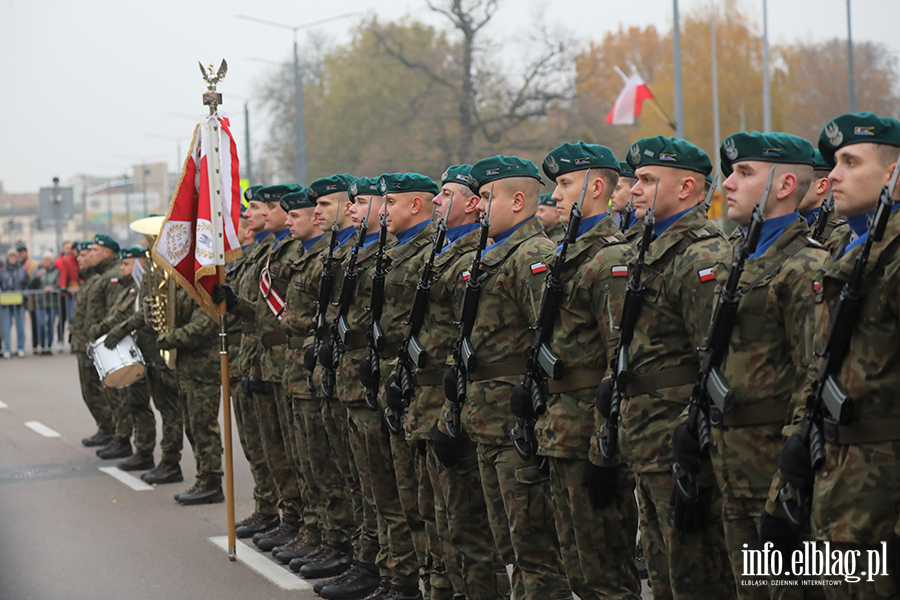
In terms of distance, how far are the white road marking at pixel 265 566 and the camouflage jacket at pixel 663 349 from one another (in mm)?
3119

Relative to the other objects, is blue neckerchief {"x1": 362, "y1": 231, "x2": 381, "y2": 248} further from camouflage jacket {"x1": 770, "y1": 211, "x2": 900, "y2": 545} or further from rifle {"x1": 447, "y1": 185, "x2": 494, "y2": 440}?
camouflage jacket {"x1": 770, "y1": 211, "x2": 900, "y2": 545}

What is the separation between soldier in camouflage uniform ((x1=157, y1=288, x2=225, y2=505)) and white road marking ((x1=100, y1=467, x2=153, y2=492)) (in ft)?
2.73

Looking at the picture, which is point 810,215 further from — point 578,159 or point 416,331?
point 416,331

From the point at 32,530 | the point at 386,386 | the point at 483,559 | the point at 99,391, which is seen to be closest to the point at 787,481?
the point at 483,559

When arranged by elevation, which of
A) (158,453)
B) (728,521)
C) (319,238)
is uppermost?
(319,238)

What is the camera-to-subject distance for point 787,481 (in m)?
3.23

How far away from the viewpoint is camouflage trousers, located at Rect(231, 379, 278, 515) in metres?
7.78

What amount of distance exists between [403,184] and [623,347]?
236 centimetres

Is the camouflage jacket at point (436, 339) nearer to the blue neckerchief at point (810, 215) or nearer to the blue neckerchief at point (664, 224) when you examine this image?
the blue neckerchief at point (664, 224)

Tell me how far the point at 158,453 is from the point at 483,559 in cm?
727

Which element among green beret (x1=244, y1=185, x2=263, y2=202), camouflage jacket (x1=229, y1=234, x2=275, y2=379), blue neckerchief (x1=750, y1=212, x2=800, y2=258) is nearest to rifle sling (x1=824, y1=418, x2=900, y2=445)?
blue neckerchief (x1=750, y1=212, x2=800, y2=258)

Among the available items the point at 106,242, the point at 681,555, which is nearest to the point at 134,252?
the point at 106,242

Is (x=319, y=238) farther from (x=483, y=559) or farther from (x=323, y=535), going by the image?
(x=483, y=559)

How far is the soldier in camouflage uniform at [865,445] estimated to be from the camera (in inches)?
117
